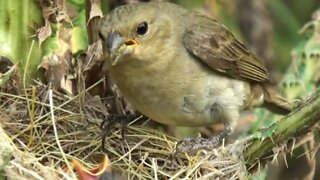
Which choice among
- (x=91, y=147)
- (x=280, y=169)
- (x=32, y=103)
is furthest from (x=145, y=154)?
(x=280, y=169)

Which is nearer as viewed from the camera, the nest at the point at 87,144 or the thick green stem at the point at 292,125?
the thick green stem at the point at 292,125

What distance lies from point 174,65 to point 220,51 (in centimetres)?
46

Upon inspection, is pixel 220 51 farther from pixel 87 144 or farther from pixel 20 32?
pixel 20 32

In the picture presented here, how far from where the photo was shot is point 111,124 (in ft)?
14.4

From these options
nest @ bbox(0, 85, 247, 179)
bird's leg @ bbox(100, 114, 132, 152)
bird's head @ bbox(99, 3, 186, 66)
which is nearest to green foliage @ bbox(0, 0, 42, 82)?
nest @ bbox(0, 85, 247, 179)

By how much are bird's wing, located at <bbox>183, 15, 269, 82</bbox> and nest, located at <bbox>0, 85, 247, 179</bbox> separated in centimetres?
49

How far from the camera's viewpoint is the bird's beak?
159 inches

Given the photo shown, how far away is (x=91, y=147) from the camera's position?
4.24m

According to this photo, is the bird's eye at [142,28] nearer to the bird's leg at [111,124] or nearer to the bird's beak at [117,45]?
the bird's beak at [117,45]

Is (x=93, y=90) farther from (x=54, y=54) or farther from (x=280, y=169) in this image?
(x=280, y=169)

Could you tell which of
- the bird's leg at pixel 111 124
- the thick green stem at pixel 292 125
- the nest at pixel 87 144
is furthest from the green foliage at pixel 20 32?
the thick green stem at pixel 292 125

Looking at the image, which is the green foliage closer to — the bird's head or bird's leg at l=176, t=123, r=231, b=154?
the bird's head

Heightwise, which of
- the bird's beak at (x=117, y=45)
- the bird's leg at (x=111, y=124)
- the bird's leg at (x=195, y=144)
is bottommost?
the bird's leg at (x=195, y=144)

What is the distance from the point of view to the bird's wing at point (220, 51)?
4.66 meters
